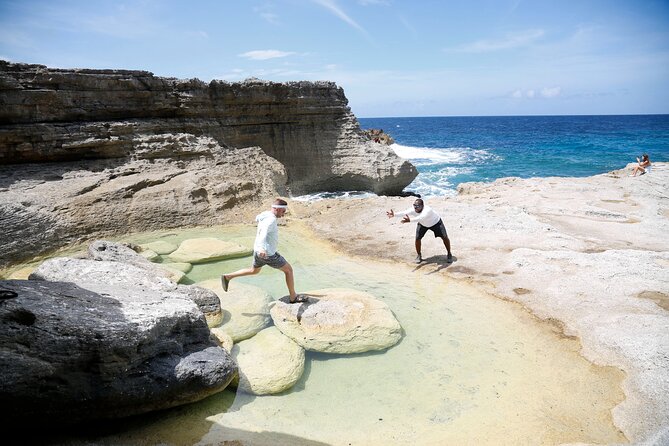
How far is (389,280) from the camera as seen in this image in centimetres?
839

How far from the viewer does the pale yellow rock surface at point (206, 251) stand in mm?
9336

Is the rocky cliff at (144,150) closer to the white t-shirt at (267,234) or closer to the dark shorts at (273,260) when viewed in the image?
the dark shorts at (273,260)

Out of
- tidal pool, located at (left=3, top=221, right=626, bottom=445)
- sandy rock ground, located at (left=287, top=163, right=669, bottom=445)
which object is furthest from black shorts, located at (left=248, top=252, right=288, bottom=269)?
sandy rock ground, located at (left=287, top=163, right=669, bottom=445)

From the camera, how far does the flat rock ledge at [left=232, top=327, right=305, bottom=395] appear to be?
4.94m

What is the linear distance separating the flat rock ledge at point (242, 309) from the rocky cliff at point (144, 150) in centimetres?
540

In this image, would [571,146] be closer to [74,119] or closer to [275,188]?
[275,188]

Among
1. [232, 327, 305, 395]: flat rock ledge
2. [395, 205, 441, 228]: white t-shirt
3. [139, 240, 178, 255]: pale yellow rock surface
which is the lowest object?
[232, 327, 305, 395]: flat rock ledge

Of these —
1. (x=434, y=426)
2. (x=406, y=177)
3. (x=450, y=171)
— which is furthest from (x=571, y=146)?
(x=434, y=426)

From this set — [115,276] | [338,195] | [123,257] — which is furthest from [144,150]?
[115,276]

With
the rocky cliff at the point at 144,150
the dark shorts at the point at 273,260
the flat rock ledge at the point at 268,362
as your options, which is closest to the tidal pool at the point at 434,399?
the flat rock ledge at the point at 268,362

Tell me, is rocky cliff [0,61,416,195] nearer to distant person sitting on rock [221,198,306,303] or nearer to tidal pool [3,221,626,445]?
distant person sitting on rock [221,198,306,303]

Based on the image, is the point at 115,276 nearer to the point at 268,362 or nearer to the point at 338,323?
the point at 268,362

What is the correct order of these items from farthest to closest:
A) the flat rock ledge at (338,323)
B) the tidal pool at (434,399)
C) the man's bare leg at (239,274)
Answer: the man's bare leg at (239,274) < the flat rock ledge at (338,323) < the tidal pool at (434,399)

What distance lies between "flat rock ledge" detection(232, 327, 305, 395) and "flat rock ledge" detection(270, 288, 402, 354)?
10.4 inches
